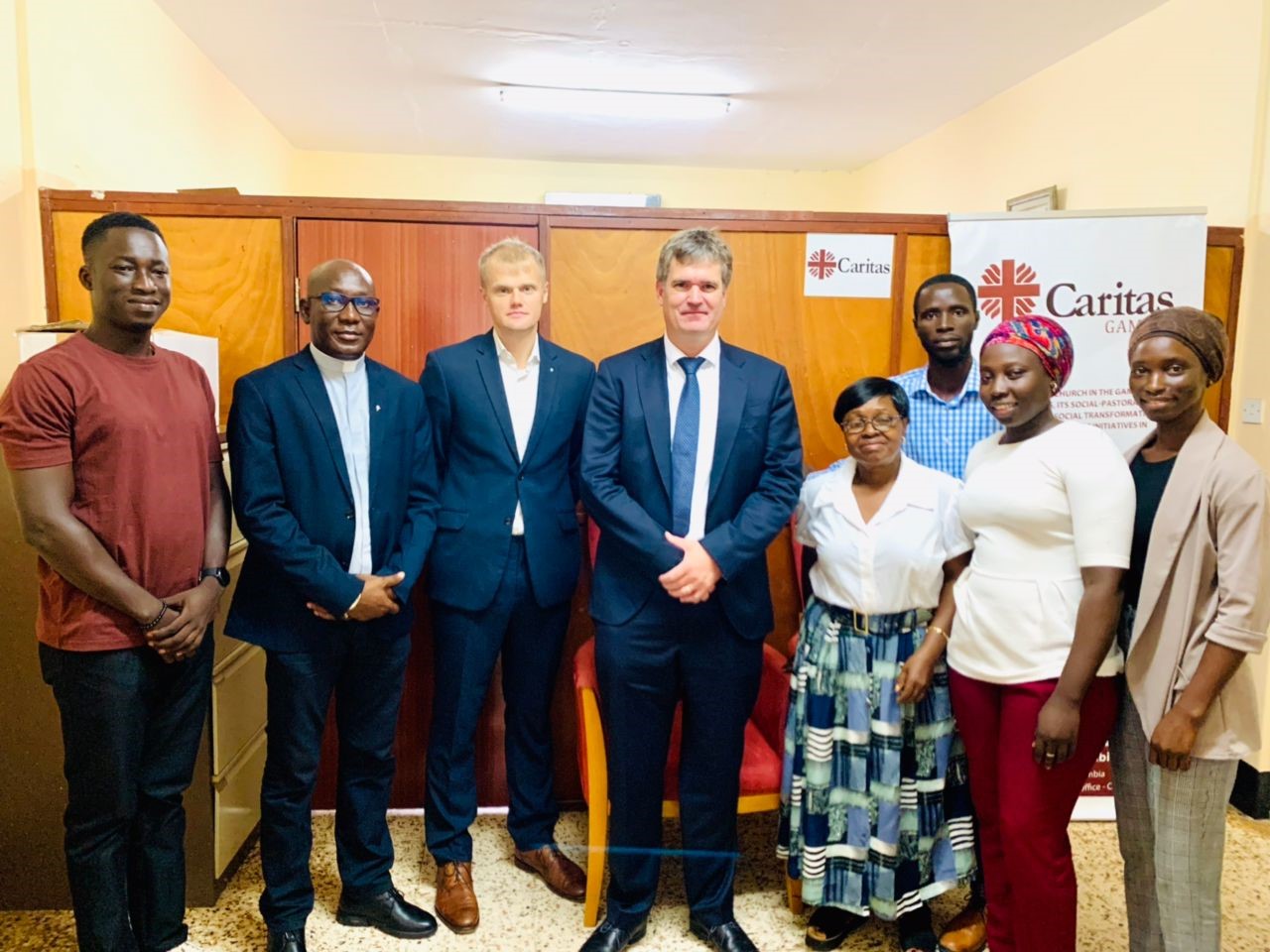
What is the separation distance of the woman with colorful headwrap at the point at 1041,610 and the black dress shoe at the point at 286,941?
1.67 metres

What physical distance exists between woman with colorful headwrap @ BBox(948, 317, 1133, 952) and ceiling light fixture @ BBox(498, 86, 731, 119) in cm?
386

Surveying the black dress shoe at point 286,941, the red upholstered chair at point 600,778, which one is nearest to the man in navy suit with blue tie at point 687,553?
the red upholstered chair at point 600,778

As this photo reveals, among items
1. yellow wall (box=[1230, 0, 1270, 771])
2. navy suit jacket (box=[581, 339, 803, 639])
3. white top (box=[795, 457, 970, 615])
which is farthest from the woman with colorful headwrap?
yellow wall (box=[1230, 0, 1270, 771])

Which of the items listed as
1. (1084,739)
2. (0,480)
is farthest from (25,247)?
(1084,739)

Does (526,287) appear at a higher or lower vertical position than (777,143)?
lower

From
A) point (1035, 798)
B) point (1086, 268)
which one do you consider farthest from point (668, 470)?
point (1086, 268)

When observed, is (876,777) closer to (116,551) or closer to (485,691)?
(485,691)

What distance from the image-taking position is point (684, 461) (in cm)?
195

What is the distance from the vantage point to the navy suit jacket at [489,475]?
6.88 ft

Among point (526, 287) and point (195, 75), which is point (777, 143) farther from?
Answer: point (526, 287)

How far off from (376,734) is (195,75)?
11.7ft

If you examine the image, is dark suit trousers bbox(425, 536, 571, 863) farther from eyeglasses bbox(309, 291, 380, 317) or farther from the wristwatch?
eyeglasses bbox(309, 291, 380, 317)

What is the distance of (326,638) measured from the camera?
1.93 m

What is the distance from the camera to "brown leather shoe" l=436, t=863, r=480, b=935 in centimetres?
213
